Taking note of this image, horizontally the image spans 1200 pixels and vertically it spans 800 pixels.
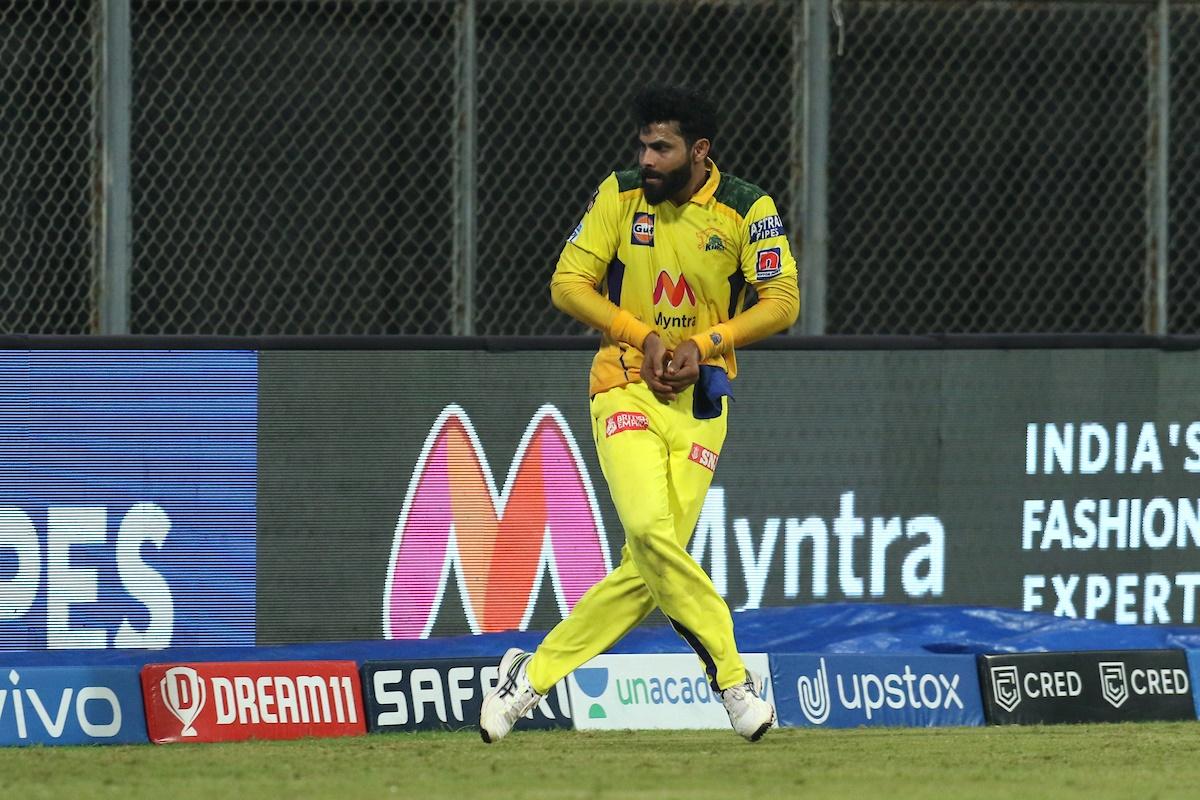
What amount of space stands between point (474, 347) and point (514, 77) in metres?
1.71

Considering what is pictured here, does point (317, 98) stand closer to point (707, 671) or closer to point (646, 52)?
point (646, 52)

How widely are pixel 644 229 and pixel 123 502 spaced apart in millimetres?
2717

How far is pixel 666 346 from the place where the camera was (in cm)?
670

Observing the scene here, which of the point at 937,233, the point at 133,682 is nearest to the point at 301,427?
the point at 133,682

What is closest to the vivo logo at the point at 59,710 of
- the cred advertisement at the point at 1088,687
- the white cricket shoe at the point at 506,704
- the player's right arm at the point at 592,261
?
the white cricket shoe at the point at 506,704

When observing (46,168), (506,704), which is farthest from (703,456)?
(46,168)

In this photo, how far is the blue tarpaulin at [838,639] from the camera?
8.16 meters

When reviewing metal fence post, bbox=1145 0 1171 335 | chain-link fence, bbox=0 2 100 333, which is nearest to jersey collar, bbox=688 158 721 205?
chain-link fence, bbox=0 2 100 333

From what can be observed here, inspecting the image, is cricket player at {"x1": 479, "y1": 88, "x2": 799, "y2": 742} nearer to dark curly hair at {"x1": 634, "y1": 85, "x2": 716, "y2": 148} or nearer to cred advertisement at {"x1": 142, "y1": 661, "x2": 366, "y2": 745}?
dark curly hair at {"x1": 634, "y1": 85, "x2": 716, "y2": 148}

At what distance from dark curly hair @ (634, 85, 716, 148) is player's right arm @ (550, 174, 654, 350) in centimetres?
26

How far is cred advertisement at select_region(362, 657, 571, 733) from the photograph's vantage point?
7605 mm

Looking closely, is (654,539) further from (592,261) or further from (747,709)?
(592,261)

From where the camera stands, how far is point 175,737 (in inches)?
288

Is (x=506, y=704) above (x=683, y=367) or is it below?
below
